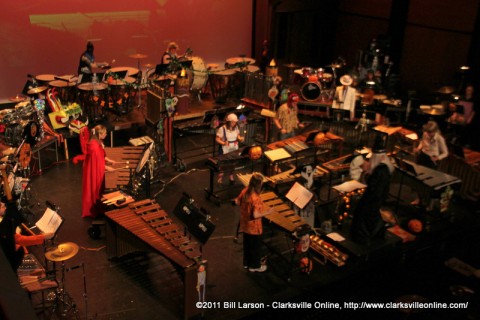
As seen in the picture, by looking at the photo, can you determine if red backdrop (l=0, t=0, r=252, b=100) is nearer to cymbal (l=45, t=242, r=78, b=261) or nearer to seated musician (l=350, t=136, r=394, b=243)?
cymbal (l=45, t=242, r=78, b=261)

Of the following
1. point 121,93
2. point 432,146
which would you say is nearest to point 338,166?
point 432,146

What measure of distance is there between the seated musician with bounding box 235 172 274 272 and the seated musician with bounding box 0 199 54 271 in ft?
8.01

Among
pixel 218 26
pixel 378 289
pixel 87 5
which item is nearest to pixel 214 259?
pixel 378 289

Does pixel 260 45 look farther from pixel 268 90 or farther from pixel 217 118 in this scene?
pixel 217 118

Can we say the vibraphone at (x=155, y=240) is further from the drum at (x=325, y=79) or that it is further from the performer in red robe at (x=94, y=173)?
the drum at (x=325, y=79)

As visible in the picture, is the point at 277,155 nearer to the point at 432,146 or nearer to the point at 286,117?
the point at 286,117

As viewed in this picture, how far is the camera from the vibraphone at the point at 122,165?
8.73 m

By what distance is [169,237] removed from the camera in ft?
23.9

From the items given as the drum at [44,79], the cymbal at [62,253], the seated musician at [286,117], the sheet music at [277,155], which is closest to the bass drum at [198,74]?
the seated musician at [286,117]

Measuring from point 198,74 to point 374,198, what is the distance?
6.39m

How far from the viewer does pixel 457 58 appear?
44.2ft

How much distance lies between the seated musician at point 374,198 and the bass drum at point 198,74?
602 centimetres

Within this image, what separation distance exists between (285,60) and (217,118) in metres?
6.94

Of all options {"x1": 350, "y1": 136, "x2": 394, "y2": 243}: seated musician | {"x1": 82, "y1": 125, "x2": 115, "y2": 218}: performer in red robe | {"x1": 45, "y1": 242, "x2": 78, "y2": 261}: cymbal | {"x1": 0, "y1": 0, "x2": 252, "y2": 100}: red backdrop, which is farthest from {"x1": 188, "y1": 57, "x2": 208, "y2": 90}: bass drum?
{"x1": 45, "y1": 242, "x2": 78, "y2": 261}: cymbal
